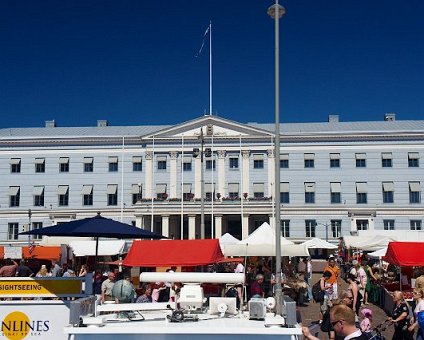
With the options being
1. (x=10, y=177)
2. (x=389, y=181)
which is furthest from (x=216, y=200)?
(x=10, y=177)

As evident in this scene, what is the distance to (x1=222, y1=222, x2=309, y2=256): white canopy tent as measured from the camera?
25.3 m

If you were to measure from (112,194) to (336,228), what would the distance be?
23.5 metres

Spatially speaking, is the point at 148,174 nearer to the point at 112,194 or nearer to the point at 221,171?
the point at 112,194

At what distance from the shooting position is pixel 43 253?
32.7 meters

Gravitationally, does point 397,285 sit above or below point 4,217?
below

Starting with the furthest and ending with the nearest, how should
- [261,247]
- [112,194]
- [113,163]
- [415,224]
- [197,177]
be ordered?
[112,194]
[113,163]
[197,177]
[415,224]
[261,247]

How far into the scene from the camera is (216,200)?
58219mm

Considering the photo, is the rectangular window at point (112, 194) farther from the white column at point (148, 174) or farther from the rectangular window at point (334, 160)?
the rectangular window at point (334, 160)

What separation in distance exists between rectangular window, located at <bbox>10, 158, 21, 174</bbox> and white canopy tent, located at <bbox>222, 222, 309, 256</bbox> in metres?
41.9

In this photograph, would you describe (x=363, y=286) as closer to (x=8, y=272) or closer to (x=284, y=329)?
(x=8, y=272)

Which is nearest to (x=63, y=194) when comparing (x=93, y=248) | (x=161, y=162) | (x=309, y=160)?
(x=161, y=162)

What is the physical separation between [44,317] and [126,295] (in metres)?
3.85

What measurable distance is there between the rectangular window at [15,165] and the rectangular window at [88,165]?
275 inches

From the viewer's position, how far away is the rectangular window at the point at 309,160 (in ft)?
199
